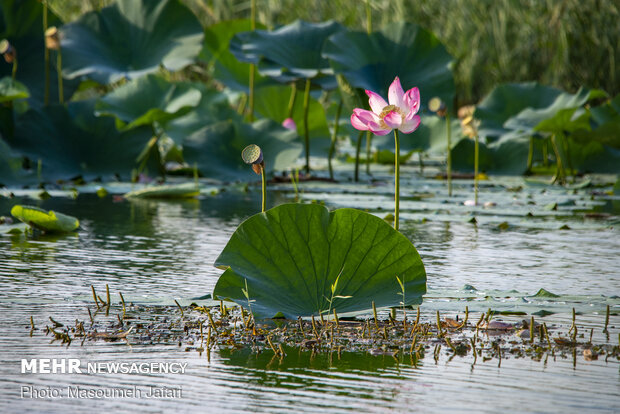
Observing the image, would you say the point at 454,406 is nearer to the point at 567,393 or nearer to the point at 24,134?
the point at 567,393

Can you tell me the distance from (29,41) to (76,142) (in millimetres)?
1002

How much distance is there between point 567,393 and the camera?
1236 millimetres

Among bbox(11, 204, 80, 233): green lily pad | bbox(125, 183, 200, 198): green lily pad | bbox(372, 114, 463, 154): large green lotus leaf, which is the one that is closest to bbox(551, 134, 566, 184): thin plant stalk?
bbox(372, 114, 463, 154): large green lotus leaf

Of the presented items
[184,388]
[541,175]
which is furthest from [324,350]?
[541,175]

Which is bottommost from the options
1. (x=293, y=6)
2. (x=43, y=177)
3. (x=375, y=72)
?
(x=43, y=177)

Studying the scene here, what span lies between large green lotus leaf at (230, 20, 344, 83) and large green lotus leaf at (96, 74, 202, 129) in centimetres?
43

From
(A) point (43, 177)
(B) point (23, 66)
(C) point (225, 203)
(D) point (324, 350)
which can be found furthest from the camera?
(B) point (23, 66)

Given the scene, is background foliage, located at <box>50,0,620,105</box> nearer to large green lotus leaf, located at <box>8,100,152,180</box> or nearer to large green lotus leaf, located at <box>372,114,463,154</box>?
large green lotus leaf, located at <box>372,114,463,154</box>

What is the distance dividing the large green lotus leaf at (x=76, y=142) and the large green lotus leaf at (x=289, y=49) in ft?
2.39

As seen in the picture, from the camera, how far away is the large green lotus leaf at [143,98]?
15.1 feet

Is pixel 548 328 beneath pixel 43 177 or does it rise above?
beneath

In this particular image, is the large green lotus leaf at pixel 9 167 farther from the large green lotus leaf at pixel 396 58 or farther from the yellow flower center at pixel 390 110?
the yellow flower center at pixel 390 110

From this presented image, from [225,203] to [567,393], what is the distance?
2.65 m

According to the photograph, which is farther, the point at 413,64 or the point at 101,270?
the point at 413,64
